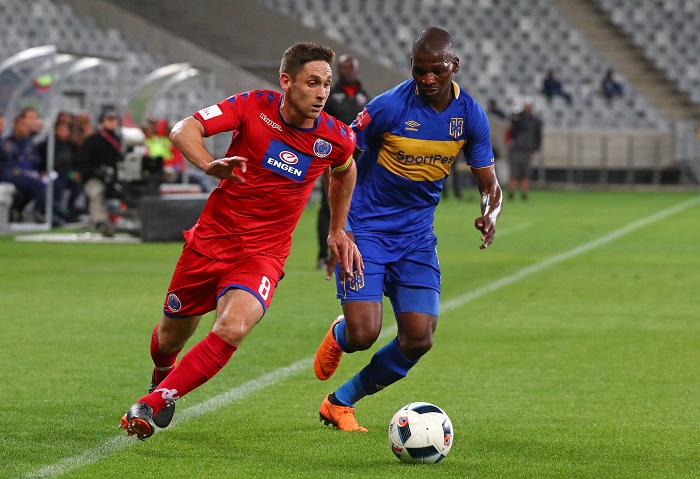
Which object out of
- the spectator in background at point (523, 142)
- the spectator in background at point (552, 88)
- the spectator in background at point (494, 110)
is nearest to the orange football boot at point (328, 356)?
the spectator in background at point (523, 142)

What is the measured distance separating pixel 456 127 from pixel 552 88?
1252 inches

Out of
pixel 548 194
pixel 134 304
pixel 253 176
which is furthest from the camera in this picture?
pixel 548 194

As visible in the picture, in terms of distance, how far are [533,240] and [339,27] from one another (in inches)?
749

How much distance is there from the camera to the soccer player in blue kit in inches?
250

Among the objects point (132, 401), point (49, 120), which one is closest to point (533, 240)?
point (49, 120)

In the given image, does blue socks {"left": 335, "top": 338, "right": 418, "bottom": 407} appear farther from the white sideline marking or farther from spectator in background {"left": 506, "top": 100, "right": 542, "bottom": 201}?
spectator in background {"left": 506, "top": 100, "right": 542, "bottom": 201}

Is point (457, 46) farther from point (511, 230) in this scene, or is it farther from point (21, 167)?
point (21, 167)

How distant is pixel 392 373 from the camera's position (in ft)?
21.0

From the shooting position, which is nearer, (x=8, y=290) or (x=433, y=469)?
(x=433, y=469)

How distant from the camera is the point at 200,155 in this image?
562cm

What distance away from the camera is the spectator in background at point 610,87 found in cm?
3759

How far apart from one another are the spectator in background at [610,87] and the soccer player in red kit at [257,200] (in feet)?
106

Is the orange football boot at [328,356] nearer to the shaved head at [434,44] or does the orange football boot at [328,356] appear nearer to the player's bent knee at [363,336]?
the player's bent knee at [363,336]

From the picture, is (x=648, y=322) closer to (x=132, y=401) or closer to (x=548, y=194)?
(x=132, y=401)
